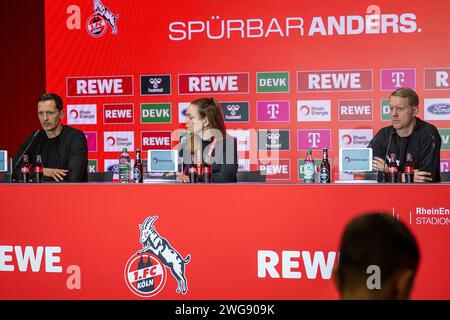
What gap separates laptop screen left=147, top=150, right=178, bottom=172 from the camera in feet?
11.8

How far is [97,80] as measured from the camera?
6453mm

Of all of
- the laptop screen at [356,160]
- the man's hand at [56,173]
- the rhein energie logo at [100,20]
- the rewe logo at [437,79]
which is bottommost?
the man's hand at [56,173]

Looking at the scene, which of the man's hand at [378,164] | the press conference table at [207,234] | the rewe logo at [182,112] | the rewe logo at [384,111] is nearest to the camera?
the press conference table at [207,234]

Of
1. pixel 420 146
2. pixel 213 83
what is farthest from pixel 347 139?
pixel 420 146

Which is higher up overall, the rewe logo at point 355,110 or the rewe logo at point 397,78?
the rewe logo at point 397,78

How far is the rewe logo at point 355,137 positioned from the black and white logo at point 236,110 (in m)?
0.98

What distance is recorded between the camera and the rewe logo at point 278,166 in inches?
243

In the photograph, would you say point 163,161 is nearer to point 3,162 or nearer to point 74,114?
point 3,162

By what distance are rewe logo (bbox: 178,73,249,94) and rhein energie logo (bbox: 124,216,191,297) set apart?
10.1ft

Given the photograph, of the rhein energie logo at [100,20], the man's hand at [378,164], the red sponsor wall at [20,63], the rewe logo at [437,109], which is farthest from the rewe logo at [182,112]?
the man's hand at [378,164]

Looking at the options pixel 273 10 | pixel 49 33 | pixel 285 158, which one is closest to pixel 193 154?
pixel 285 158

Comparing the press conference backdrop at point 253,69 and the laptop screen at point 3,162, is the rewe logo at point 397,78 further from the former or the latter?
the laptop screen at point 3,162

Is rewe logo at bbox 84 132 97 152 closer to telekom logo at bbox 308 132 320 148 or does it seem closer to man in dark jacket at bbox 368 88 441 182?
telekom logo at bbox 308 132 320 148
